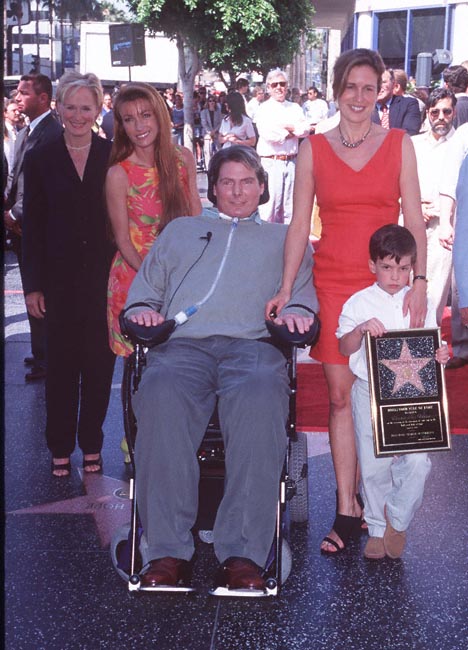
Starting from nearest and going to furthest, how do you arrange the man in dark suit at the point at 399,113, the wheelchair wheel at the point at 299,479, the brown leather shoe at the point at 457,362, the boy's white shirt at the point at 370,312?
the boy's white shirt at the point at 370,312 → the wheelchair wheel at the point at 299,479 → the brown leather shoe at the point at 457,362 → the man in dark suit at the point at 399,113

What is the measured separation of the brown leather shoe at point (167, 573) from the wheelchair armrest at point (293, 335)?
35.9 inches

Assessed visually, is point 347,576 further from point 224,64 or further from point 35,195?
point 224,64

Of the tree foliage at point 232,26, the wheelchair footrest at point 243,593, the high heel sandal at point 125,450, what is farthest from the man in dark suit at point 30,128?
the tree foliage at point 232,26

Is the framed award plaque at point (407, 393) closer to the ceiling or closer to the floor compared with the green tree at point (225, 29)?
closer to the floor

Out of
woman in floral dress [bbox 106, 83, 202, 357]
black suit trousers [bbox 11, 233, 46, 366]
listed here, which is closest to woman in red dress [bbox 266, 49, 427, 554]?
woman in floral dress [bbox 106, 83, 202, 357]

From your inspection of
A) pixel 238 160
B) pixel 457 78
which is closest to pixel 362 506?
pixel 238 160

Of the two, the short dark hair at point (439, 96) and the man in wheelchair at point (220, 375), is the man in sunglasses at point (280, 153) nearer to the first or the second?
the short dark hair at point (439, 96)

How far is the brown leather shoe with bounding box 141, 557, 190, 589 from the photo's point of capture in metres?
3.23

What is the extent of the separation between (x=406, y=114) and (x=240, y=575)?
669 centimetres

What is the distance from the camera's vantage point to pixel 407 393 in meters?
3.57

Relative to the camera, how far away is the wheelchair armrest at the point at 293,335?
11.7 feet

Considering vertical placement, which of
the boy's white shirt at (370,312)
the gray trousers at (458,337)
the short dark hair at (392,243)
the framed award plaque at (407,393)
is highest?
the short dark hair at (392,243)

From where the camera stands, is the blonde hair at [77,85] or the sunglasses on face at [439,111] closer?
the blonde hair at [77,85]

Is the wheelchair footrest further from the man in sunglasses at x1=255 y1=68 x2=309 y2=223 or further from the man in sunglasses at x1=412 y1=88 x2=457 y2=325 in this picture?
the man in sunglasses at x1=255 y1=68 x2=309 y2=223
